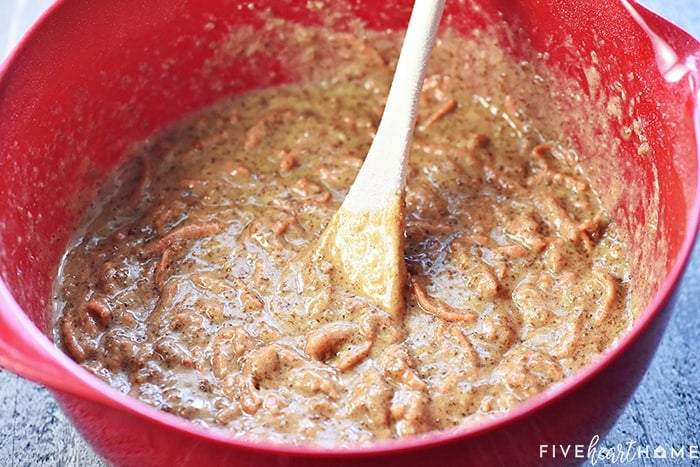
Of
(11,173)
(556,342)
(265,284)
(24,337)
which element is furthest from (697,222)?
(11,173)

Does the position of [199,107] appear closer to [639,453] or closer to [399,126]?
[399,126]

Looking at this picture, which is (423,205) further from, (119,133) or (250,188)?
(119,133)

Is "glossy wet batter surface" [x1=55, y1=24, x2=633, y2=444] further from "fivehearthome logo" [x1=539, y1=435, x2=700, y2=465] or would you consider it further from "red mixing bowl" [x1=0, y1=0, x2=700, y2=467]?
"fivehearthome logo" [x1=539, y1=435, x2=700, y2=465]

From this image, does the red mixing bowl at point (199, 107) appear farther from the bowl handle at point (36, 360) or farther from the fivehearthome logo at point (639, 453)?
the fivehearthome logo at point (639, 453)

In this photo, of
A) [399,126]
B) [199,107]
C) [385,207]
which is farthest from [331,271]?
[199,107]

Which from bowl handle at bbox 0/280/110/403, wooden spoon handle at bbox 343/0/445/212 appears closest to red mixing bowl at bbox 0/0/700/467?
bowl handle at bbox 0/280/110/403

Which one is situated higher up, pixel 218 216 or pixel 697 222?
pixel 697 222

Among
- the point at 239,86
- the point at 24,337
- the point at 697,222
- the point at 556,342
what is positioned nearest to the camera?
the point at 24,337
